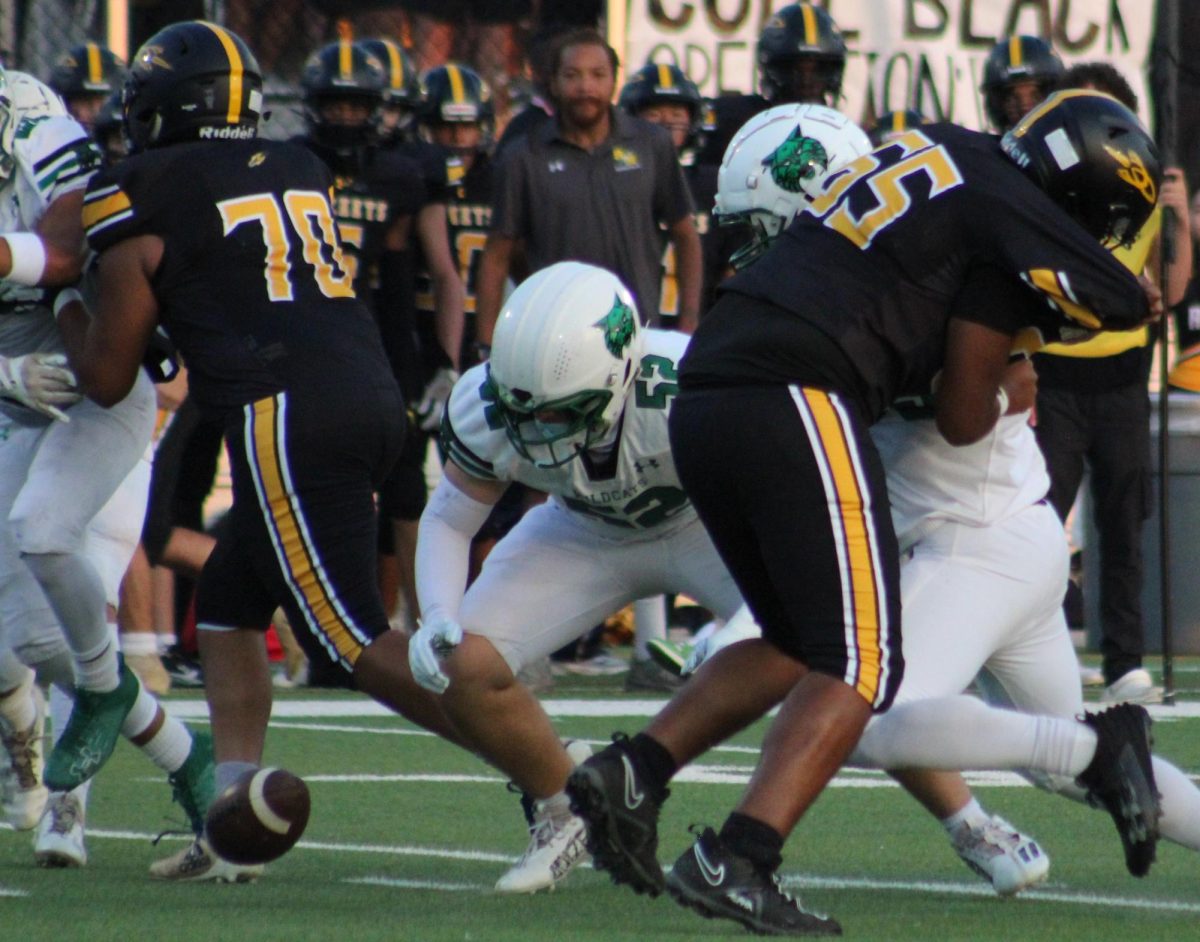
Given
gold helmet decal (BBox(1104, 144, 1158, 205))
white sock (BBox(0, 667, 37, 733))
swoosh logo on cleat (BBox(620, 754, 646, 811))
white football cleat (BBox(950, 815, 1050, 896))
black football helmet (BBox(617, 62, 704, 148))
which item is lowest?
white sock (BBox(0, 667, 37, 733))

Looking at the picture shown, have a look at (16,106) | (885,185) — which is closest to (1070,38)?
(16,106)

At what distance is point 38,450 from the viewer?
5.42m

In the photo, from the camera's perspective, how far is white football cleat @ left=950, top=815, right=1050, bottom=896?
180 inches

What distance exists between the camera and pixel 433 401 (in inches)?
350

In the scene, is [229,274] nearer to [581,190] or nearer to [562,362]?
[562,362]

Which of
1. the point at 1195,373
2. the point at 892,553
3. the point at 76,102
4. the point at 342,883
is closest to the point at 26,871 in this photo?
the point at 342,883

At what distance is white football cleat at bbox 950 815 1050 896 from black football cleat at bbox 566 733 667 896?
71cm

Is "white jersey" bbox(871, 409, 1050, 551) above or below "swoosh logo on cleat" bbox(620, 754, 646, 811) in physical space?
above

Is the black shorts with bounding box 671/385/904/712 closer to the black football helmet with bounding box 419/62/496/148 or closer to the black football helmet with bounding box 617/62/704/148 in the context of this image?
the black football helmet with bounding box 617/62/704/148

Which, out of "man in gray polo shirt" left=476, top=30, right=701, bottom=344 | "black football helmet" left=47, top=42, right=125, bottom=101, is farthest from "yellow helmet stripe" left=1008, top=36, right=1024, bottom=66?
"black football helmet" left=47, top=42, right=125, bottom=101

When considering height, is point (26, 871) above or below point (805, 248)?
below

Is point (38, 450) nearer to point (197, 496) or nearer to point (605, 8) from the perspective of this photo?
point (197, 496)

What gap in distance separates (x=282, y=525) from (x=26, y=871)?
35.9 inches

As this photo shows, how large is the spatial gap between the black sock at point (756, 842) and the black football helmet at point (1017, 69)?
4844 mm
